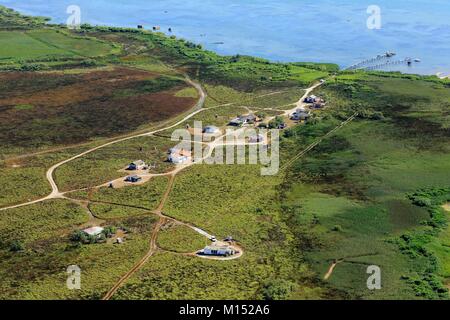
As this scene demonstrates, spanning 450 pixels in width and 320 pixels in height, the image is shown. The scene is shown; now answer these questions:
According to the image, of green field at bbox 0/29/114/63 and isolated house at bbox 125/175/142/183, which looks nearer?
isolated house at bbox 125/175/142/183

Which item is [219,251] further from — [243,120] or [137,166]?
[243,120]

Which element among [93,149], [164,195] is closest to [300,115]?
[93,149]

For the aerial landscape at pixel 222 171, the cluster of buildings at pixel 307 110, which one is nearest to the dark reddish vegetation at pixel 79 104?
the aerial landscape at pixel 222 171

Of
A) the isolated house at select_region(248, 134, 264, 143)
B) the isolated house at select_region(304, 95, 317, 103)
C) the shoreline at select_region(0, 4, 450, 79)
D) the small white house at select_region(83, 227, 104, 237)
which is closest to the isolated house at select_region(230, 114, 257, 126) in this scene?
the isolated house at select_region(248, 134, 264, 143)

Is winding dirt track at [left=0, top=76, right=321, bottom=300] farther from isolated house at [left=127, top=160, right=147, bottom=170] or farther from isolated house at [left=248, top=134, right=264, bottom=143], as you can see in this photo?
isolated house at [left=248, top=134, right=264, bottom=143]

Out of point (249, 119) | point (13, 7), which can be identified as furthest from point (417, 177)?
point (13, 7)
